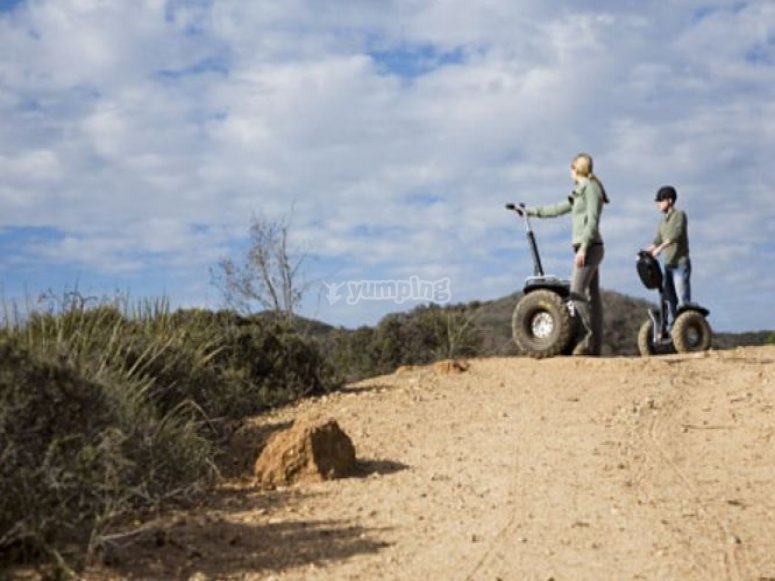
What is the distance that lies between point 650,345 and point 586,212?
388 cm

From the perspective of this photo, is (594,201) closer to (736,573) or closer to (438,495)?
(438,495)

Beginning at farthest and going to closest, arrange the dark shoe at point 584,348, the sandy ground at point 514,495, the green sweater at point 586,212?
the dark shoe at point 584,348
the green sweater at point 586,212
the sandy ground at point 514,495

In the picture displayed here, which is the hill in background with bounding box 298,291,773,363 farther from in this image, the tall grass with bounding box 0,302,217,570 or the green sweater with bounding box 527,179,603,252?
the tall grass with bounding box 0,302,217,570

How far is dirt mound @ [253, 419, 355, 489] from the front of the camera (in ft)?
27.9

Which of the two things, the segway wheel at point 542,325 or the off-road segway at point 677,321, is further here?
the off-road segway at point 677,321

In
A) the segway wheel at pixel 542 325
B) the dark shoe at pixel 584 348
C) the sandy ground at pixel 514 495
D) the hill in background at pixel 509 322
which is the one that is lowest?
the sandy ground at pixel 514 495

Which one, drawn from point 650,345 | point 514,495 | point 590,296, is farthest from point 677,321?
point 514,495

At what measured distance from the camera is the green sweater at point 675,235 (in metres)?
15.8

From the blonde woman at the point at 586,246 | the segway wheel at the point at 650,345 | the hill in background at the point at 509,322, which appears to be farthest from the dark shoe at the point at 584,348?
the hill in background at the point at 509,322

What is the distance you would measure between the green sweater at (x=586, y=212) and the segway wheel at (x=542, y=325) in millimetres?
846

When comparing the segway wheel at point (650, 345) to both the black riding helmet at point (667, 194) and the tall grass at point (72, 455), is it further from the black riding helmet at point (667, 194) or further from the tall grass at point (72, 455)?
the tall grass at point (72, 455)

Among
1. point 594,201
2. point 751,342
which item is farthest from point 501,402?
point 751,342

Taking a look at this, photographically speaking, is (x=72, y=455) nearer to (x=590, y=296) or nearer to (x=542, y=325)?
(x=542, y=325)

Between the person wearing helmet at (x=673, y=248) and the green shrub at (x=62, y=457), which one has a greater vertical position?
the person wearing helmet at (x=673, y=248)
